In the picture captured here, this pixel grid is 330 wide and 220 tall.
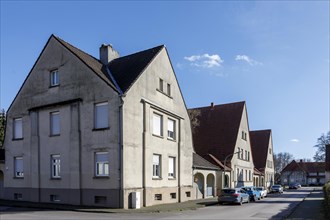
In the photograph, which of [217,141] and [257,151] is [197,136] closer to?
[217,141]

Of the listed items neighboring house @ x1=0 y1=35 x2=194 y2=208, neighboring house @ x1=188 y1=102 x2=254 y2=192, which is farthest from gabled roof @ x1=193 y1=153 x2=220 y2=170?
neighboring house @ x1=0 y1=35 x2=194 y2=208

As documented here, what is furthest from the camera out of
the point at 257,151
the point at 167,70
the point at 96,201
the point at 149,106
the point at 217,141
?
the point at 257,151

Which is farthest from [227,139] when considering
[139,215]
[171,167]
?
[139,215]

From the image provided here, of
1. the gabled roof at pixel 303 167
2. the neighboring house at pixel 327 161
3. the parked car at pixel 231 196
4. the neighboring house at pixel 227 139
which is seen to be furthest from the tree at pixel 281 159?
the parked car at pixel 231 196

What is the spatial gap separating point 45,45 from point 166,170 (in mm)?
12874

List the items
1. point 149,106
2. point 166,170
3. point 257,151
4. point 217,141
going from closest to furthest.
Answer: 1. point 149,106
2. point 166,170
3. point 217,141
4. point 257,151

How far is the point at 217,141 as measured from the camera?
4638 centimetres

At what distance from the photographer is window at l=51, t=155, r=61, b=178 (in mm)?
24739

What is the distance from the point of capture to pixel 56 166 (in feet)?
81.9

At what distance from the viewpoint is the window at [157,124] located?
86.8 ft

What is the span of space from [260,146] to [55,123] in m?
48.4

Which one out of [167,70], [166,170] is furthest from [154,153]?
[167,70]

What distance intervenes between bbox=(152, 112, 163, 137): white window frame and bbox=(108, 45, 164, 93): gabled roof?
3.47 m

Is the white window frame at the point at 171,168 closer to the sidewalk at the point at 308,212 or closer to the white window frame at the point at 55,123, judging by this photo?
the white window frame at the point at 55,123
